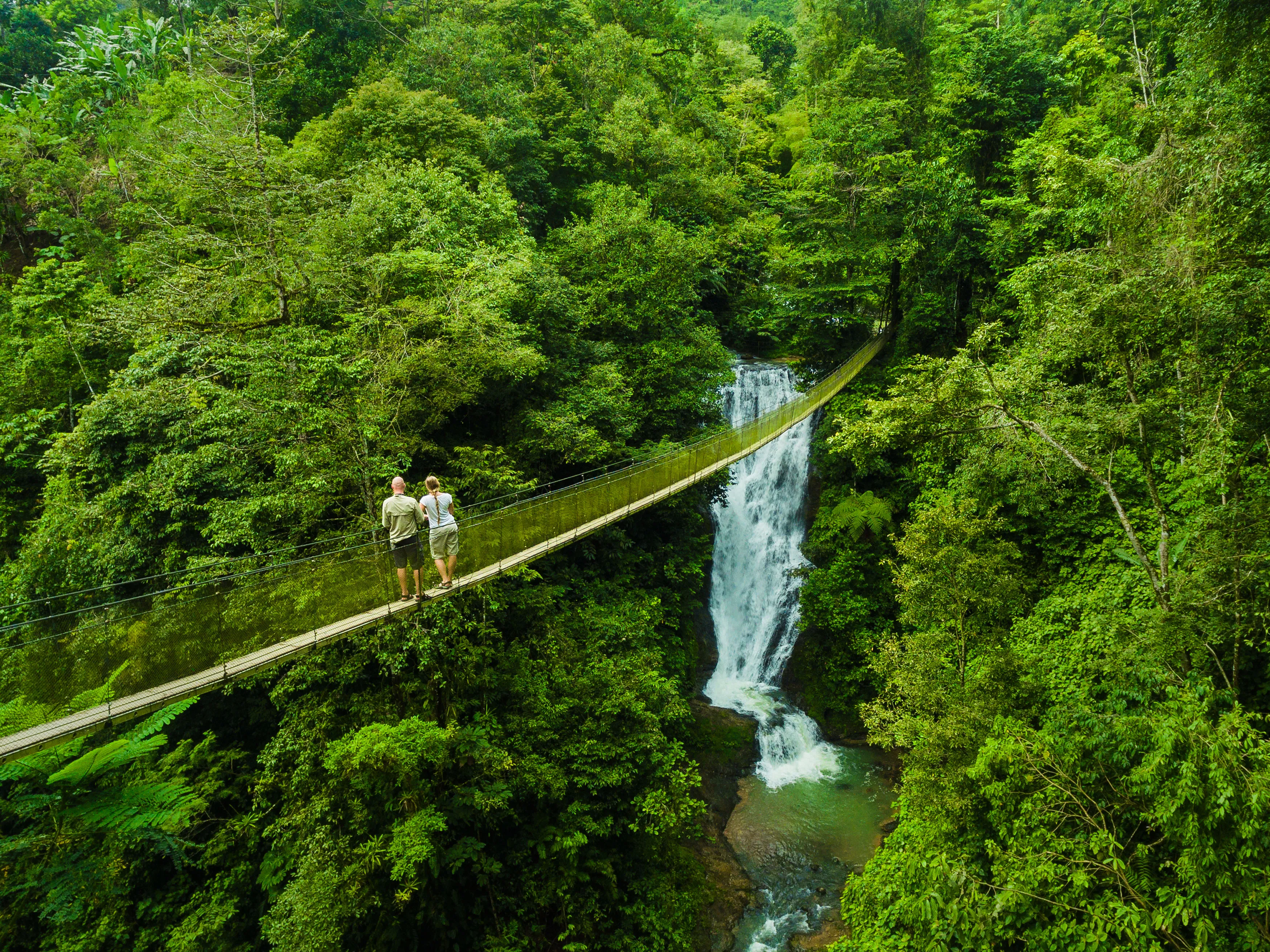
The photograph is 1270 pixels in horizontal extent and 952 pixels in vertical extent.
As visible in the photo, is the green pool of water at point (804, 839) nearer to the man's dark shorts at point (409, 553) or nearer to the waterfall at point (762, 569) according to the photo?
the waterfall at point (762, 569)

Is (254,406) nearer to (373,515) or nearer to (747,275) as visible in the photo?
(373,515)

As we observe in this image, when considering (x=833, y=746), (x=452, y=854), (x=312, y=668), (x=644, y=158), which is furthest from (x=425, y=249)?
(x=833, y=746)

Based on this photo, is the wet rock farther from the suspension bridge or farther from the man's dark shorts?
the man's dark shorts

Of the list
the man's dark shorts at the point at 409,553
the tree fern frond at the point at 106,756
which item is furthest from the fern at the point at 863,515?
the tree fern frond at the point at 106,756

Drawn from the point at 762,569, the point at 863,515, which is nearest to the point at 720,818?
the point at 762,569

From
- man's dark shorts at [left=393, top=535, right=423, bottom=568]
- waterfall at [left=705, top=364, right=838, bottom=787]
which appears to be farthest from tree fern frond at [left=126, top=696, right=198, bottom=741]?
waterfall at [left=705, top=364, right=838, bottom=787]

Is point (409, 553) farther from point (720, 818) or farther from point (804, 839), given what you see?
point (804, 839)
